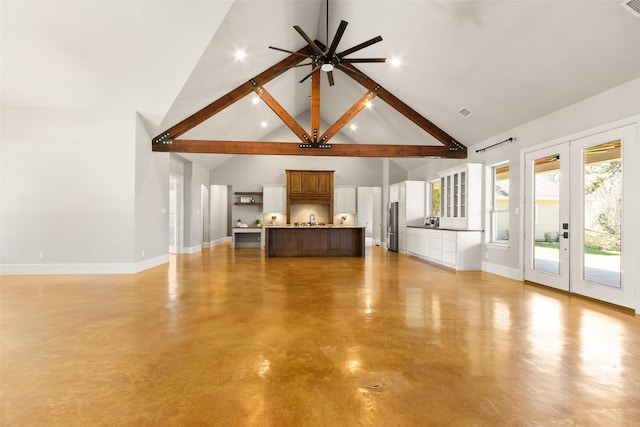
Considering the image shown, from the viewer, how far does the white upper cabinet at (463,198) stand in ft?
22.8

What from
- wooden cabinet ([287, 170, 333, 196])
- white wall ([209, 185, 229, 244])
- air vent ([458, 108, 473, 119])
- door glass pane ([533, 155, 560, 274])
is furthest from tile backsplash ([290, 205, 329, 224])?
door glass pane ([533, 155, 560, 274])

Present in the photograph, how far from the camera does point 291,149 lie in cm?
739

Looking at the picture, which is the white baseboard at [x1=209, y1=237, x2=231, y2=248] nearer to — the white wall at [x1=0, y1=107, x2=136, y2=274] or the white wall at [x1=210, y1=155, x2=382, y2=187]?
the white wall at [x1=210, y1=155, x2=382, y2=187]

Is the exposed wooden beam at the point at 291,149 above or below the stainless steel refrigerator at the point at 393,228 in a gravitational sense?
above

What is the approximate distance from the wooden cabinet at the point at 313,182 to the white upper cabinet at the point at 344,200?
63 centimetres

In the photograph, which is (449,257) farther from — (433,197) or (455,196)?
(433,197)

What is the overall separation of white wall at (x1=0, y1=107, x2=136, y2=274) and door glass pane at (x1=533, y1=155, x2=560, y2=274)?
7.26 meters

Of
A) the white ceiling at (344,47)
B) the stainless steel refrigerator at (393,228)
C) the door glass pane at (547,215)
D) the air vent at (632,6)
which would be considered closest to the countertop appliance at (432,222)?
the stainless steel refrigerator at (393,228)

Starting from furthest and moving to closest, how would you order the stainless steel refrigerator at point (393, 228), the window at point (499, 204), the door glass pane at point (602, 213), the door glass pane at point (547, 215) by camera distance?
the stainless steel refrigerator at point (393, 228) → the window at point (499, 204) → the door glass pane at point (547, 215) → the door glass pane at point (602, 213)

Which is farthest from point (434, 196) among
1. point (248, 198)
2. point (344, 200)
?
point (248, 198)

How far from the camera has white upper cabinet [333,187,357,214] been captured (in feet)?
38.9

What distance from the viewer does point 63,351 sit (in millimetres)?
2594

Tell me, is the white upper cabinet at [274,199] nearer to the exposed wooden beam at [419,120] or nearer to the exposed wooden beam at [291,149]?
the exposed wooden beam at [291,149]

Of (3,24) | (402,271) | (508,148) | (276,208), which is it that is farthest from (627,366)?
(276,208)
